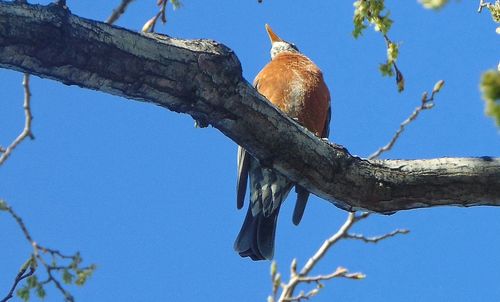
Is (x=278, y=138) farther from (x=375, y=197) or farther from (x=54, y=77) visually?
(x=54, y=77)

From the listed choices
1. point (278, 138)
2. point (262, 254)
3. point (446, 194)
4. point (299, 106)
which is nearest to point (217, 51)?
point (278, 138)

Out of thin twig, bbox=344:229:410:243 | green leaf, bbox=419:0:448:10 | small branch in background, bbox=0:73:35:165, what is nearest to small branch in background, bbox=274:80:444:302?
thin twig, bbox=344:229:410:243

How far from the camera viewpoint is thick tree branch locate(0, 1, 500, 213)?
2418mm

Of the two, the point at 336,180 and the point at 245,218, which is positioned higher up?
the point at 245,218

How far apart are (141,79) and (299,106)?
308cm

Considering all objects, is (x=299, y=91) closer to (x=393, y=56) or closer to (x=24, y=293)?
(x=393, y=56)

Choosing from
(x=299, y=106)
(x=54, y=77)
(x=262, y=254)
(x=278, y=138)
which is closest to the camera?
(x=54, y=77)

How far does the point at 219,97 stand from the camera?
278 cm

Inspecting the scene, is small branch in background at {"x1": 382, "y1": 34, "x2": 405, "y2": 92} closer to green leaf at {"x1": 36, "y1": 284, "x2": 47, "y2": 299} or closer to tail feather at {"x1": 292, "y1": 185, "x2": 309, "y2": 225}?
tail feather at {"x1": 292, "y1": 185, "x2": 309, "y2": 225}

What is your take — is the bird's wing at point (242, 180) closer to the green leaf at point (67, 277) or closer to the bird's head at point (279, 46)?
the green leaf at point (67, 277)

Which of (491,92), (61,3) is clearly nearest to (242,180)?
(61,3)

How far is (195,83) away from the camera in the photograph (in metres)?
2.71

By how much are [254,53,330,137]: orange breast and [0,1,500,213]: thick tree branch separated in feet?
7.78

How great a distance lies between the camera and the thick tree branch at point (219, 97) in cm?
242
